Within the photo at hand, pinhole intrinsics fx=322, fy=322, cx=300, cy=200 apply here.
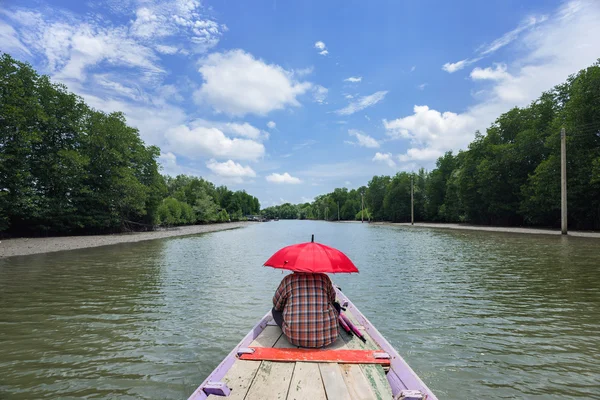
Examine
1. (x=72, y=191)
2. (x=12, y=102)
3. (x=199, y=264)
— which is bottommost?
(x=199, y=264)

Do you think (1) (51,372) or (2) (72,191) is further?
(2) (72,191)

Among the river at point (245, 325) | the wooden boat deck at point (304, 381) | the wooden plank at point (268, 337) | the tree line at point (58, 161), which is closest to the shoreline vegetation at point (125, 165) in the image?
the tree line at point (58, 161)

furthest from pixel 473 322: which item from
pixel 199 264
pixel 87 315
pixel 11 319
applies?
pixel 199 264

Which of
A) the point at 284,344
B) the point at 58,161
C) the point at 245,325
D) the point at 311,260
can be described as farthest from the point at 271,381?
the point at 58,161

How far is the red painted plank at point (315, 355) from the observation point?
3.79m

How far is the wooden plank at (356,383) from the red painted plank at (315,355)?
0.12m

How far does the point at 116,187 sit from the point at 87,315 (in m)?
33.8

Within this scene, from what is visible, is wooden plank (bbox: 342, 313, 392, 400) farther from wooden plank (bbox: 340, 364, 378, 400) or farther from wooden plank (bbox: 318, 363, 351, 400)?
wooden plank (bbox: 318, 363, 351, 400)

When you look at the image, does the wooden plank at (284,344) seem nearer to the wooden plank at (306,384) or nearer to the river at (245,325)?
the wooden plank at (306,384)

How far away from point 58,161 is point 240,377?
34981 mm

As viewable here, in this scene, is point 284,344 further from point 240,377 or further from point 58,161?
point 58,161

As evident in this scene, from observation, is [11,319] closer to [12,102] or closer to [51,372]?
[51,372]

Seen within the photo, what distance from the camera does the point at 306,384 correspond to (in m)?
3.28

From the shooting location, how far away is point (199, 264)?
54.7 feet
